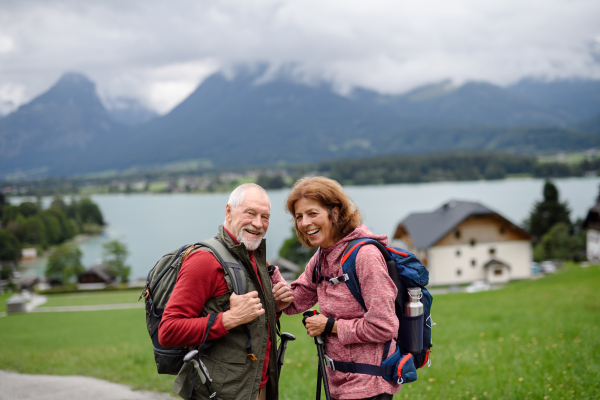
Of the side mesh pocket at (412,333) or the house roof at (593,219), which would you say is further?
the house roof at (593,219)

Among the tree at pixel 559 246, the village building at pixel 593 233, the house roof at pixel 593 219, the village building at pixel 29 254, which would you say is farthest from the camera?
the village building at pixel 29 254

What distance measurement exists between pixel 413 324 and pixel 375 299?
379 mm

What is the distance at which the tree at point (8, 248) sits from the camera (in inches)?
2589

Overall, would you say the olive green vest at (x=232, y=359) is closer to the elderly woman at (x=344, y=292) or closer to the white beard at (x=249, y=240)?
the white beard at (x=249, y=240)

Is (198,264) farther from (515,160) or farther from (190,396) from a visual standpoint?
(515,160)

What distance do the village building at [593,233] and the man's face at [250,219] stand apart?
51.3 metres

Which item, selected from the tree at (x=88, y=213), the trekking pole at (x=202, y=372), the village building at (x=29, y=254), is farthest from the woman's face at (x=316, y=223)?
the tree at (x=88, y=213)

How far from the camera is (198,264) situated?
95.8 inches

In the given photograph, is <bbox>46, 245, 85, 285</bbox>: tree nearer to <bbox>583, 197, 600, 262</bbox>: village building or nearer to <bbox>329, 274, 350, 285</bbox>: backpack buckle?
<bbox>329, 274, 350, 285</bbox>: backpack buckle

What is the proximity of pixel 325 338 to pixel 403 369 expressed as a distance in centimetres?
52

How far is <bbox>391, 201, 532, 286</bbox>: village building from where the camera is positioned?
135 feet

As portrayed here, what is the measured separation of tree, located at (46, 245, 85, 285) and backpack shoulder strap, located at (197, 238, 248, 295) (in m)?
60.9

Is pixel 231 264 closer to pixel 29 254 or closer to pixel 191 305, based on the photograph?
pixel 191 305

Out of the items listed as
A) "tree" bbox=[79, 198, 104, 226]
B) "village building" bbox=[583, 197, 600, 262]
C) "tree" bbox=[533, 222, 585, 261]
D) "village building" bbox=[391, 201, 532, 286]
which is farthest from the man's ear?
"tree" bbox=[79, 198, 104, 226]
